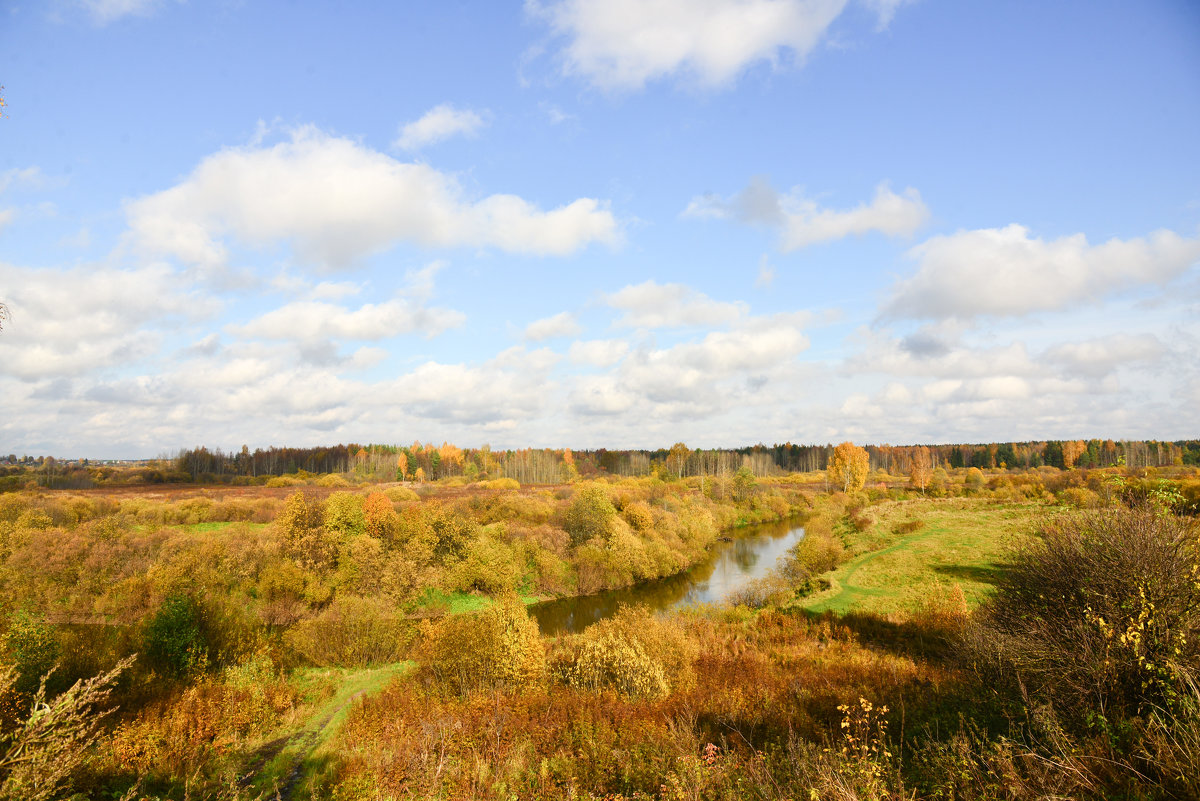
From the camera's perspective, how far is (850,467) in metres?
94.9

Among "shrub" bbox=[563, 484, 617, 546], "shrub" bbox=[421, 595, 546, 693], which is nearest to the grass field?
"shrub" bbox=[421, 595, 546, 693]

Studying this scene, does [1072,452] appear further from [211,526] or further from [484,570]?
[211,526]

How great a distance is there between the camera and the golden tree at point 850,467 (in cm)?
9394

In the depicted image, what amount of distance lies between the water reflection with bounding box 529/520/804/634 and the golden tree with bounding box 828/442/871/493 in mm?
39342

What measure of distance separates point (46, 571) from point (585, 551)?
3692cm

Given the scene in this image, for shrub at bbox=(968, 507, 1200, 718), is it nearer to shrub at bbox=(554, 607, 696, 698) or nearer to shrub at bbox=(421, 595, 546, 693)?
shrub at bbox=(554, 607, 696, 698)

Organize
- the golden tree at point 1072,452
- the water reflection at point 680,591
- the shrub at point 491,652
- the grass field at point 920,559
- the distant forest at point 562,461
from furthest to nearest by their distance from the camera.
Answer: the golden tree at point 1072,452 < the distant forest at point 562,461 < the water reflection at point 680,591 < the grass field at point 920,559 < the shrub at point 491,652

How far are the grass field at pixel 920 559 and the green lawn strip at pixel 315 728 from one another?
2081 centimetres

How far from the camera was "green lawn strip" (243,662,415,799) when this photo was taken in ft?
51.2

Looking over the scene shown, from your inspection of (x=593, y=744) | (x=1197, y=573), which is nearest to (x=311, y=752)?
(x=593, y=744)

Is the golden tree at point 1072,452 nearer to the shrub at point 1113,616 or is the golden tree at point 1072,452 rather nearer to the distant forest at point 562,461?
the distant forest at point 562,461

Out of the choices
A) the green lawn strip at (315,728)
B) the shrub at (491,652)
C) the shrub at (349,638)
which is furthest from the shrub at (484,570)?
the shrub at (491,652)

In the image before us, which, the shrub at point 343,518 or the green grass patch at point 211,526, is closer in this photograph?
the shrub at point 343,518

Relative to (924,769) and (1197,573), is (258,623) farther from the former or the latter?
(1197,573)
